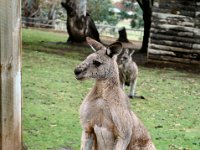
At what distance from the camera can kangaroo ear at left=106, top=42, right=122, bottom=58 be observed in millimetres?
3332

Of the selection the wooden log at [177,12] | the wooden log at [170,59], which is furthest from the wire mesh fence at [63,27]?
the wooden log at [177,12]

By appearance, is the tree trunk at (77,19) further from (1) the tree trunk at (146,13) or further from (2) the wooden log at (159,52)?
(2) the wooden log at (159,52)

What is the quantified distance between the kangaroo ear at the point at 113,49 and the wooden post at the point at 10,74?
0.82 meters

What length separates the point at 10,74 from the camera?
3.71m

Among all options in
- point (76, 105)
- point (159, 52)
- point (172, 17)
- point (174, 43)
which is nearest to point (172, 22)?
point (172, 17)

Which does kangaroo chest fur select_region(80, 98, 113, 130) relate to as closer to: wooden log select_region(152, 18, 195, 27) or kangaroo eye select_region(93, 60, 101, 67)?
kangaroo eye select_region(93, 60, 101, 67)

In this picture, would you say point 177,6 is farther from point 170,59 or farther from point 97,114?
point 97,114

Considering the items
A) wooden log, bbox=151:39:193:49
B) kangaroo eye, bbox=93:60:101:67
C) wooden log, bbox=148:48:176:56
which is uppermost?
kangaroo eye, bbox=93:60:101:67

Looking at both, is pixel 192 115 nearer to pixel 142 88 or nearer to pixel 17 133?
pixel 142 88

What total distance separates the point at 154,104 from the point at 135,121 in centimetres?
453

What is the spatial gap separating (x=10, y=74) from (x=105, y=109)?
3.03ft

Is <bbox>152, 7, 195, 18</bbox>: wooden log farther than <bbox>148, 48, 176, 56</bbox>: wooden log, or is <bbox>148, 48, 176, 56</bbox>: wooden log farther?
<bbox>148, 48, 176, 56</bbox>: wooden log

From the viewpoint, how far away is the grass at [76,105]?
557 cm

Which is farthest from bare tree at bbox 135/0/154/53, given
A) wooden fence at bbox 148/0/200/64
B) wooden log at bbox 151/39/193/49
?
wooden log at bbox 151/39/193/49
